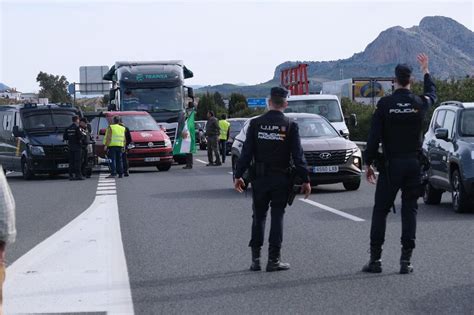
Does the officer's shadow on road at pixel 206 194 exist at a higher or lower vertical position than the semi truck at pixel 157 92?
lower

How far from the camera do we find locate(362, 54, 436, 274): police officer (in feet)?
31.9

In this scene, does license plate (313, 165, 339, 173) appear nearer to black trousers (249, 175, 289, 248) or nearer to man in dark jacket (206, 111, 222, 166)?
black trousers (249, 175, 289, 248)

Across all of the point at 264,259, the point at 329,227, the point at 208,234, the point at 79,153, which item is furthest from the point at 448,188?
the point at 79,153

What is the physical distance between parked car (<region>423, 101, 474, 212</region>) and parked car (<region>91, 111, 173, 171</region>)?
14474mm

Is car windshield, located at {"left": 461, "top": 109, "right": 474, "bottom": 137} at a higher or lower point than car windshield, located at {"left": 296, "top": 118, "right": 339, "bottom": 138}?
higher

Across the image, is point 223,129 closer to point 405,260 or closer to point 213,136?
point 213,136

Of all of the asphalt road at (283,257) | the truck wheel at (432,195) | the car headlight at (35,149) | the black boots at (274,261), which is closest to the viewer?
the asphalt road at (283,257)

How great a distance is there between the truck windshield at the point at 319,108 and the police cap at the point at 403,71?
19.6 meters

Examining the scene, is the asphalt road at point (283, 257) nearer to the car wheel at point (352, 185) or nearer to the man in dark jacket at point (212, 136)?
the car wheel at point (352, 185)

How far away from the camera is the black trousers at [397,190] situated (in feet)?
32.0

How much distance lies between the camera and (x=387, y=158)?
32.2ft

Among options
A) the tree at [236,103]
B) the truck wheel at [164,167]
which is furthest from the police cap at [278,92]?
the tree at [236,103]

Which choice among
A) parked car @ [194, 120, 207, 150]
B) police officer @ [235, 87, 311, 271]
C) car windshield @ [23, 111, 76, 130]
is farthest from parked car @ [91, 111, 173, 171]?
parked car @ [194, 120, 207, 150]

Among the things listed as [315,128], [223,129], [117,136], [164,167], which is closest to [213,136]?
[223,129]
